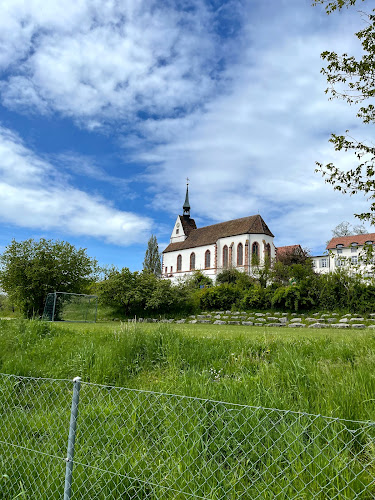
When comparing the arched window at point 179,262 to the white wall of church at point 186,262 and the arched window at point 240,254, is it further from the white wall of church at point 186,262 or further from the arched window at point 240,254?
the arched window at point 240,254

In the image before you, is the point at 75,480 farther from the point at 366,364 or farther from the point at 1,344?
the point at 1,344

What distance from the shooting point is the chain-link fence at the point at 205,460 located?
3.16m

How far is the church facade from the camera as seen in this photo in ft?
182

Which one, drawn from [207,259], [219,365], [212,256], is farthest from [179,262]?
[219,365]

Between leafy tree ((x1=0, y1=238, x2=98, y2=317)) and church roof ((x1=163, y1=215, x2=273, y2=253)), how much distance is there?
1314 inches

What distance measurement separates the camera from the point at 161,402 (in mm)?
4730

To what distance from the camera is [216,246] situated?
197 feet

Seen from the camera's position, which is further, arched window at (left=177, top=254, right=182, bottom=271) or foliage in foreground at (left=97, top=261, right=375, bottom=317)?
arched window at (left=177, top=254, right=182, bottom=271)

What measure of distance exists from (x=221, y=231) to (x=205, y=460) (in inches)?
2273

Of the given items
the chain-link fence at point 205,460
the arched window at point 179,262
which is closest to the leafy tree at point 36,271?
the chain-link fence at point 205,460

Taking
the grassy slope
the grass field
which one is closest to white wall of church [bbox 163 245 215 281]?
the grassy slope

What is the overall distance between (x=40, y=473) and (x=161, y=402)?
1467 mm

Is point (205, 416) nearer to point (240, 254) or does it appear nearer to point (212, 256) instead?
point (240, 254)

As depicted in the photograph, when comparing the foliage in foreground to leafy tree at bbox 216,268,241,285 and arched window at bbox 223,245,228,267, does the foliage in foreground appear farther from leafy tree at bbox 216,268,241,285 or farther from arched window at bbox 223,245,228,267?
arched window at bbox 223,245,228,267
